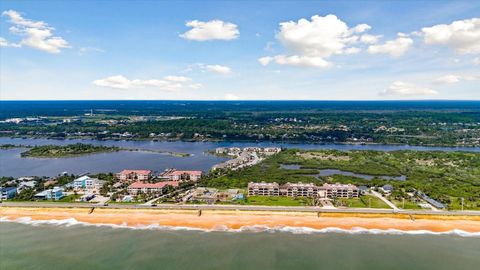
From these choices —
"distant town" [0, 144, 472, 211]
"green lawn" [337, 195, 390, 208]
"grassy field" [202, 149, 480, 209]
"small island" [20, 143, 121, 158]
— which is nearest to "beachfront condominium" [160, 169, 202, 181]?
"distant town" [0, 144, 472, 211]

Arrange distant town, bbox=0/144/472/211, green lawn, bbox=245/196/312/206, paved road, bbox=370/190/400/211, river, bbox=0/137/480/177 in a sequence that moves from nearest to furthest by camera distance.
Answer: paved road, bbox=370/190/400/211 → green lawn, bbox=245/196/312/206 → distant town, bbox=0/144/472/211 → river, bbox=0/137/480/177

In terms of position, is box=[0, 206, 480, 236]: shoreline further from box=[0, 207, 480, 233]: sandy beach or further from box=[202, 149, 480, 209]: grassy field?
box=[202, 149, 480, 209]: grassy field

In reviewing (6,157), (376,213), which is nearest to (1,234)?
(376,213)

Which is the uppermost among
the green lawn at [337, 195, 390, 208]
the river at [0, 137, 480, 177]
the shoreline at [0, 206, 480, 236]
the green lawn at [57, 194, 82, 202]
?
the river at [0, 137, 480, 177]

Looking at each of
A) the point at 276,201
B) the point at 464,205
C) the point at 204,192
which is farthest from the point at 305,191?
the point at 464,205

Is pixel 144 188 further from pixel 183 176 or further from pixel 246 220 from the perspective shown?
pixel 246 220

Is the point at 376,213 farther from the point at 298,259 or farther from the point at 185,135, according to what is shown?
the point at 185,135

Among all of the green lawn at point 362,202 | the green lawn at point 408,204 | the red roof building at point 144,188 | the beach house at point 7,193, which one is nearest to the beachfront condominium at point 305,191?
the green lawn at point 362,202

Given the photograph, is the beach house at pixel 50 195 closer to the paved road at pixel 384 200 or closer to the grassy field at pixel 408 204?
the paved road at pixel 384 200
